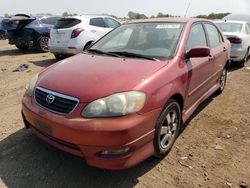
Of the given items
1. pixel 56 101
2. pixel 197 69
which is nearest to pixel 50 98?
pixel 56 101

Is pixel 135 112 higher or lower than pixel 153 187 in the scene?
higher

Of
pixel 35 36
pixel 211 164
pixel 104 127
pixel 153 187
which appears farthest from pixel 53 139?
pixel 35 36

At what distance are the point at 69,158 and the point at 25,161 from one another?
0.53m

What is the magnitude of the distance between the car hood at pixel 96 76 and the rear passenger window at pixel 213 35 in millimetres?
1928

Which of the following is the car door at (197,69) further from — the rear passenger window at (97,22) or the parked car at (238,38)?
the rear passenger window at (97,22)

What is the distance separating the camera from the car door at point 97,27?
32.6ft

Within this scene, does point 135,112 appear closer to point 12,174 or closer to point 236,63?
point 12,174

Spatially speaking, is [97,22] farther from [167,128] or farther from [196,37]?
[167,128]

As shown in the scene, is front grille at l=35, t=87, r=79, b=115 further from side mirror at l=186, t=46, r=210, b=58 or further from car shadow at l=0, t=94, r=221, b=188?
side mirror at l=186, t=46, r=210, b=58

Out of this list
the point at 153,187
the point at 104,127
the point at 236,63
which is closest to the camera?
the point at 104,127

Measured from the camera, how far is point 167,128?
11.4 ft

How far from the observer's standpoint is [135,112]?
2.87 m

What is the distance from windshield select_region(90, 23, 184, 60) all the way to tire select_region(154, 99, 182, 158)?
683mm

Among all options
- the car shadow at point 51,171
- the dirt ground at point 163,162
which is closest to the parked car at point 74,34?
the dirt ground at point 163,162
